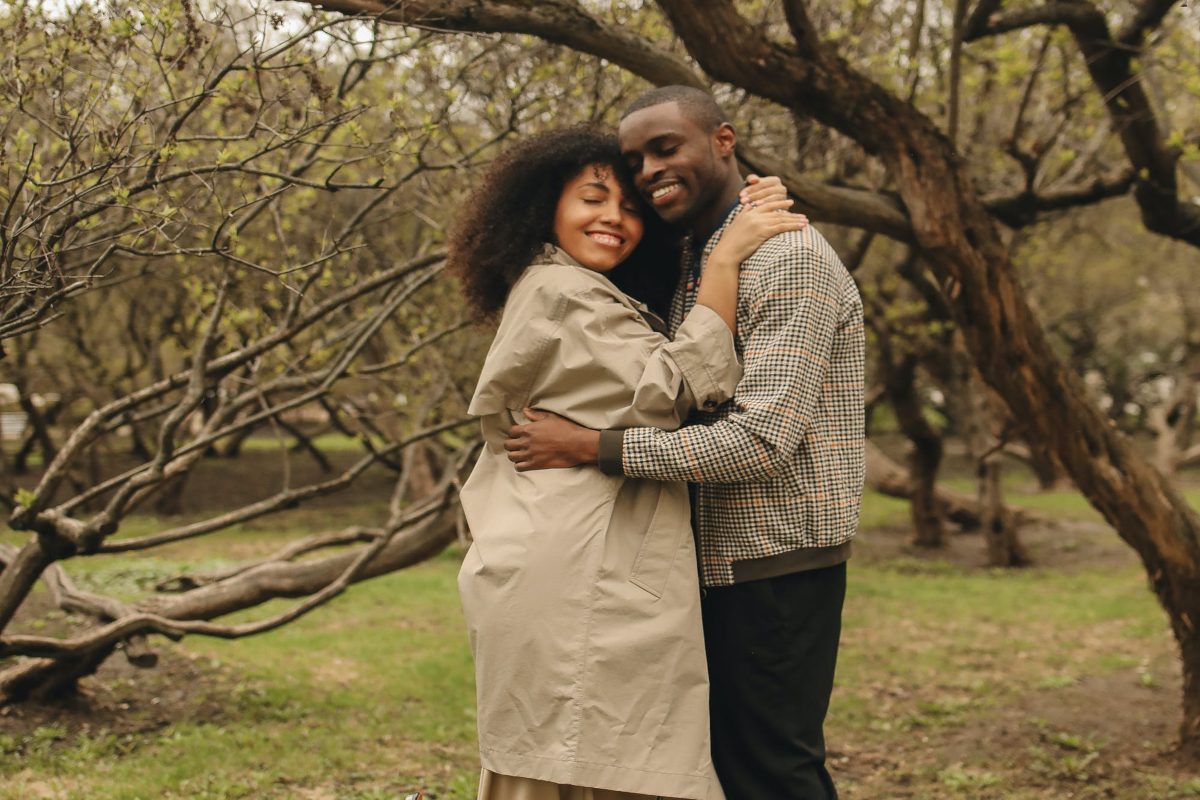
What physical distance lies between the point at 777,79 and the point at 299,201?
3114 millimetres

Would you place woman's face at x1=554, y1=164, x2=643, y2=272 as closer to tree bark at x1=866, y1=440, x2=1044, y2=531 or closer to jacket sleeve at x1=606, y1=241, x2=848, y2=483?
jacket sleeve at x1=606, y1=241, x2=848, y2=483

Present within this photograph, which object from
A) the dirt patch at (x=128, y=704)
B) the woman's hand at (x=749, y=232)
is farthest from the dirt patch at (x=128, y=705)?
the woman's hand at (x=749, y=232)

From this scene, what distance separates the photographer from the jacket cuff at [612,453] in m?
2.37

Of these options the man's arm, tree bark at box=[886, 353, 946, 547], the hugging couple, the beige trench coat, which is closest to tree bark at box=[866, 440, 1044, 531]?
tree bark at box=[886, 353, 946, 547]

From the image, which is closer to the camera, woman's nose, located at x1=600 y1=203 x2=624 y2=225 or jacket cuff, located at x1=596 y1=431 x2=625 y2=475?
jacket cuff, located at x1=596 y1=431 x2=625 y2=475

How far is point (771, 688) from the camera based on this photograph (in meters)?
2.49

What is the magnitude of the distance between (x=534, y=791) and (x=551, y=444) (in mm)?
811

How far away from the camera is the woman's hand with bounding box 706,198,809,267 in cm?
254

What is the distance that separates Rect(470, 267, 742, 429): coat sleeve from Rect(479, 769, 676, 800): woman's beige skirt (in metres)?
0.86

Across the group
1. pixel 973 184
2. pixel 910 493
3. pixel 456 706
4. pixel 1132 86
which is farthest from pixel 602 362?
pixel 910 493

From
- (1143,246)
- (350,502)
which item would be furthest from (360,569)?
(1143,246)

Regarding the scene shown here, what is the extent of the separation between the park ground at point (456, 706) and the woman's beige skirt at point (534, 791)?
7.11 feet

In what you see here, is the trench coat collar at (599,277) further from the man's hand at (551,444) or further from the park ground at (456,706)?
the park ground at (456,706)

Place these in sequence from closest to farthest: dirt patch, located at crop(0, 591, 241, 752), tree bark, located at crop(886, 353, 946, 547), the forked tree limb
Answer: the forked tree limb, dirt patch, located at crop(0, 591, 241, 752), tree bark, located at crop(886, 353, 946, 547)
